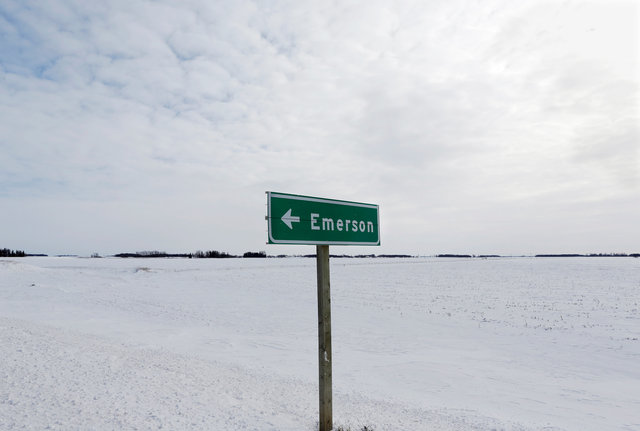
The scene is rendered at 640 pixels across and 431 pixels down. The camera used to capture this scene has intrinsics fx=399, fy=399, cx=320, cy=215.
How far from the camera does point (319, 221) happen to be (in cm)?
418

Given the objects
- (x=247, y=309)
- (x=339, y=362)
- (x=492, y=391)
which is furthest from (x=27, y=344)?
(x=247, y=309)

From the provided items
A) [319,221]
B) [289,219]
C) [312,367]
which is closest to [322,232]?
[319,221]

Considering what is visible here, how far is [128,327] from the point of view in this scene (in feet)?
39.8

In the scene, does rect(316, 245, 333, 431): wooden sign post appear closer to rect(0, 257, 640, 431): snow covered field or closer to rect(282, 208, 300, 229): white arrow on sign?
rect(0, 257, 640, 431): snow covered field

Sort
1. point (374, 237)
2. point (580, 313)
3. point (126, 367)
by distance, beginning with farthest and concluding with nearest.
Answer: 1. point (580, 313)
2. point (126, 367)
3. point (374, 237)

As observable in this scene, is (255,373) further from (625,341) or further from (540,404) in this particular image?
(625,341)

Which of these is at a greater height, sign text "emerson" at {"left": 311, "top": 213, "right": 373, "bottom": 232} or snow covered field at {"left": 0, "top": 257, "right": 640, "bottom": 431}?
sign text "emerson" at {"left": 311, "top": 213, "right": 373, "bottom": 232}

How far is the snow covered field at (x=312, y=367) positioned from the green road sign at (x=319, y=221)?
2.04 metres

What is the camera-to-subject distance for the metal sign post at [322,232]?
385 cm

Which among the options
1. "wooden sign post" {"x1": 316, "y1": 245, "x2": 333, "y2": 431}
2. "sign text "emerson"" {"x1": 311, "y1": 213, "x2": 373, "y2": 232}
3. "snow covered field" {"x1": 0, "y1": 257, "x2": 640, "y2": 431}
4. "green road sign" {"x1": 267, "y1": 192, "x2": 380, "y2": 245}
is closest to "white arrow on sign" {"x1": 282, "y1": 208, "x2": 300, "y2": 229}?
"green road sign" {"x1": 267, "y1": 192, "x2": 380, "y2": 245}

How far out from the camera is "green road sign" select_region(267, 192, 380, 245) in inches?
151

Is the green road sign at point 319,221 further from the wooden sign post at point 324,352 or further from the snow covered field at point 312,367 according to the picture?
the snow covered field at point 312,367

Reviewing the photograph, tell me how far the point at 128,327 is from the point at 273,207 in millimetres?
10488

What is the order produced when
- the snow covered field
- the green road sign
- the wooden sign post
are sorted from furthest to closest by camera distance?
1. the snow covered field
2. the wooden sign post
3. the green road sign
